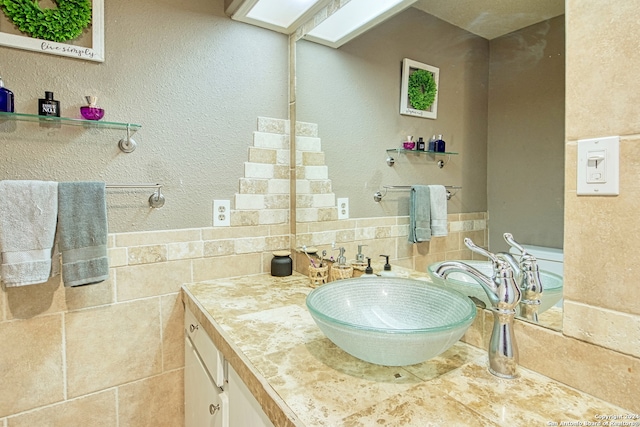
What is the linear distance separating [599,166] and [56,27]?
5.52 ft

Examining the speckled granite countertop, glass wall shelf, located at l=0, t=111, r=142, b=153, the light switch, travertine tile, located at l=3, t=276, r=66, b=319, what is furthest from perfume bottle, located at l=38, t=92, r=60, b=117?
the light switch

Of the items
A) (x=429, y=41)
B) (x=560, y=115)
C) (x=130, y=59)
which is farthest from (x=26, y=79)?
(x=560, y=115)

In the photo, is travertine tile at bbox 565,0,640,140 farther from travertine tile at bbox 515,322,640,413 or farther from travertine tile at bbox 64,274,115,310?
travertine tile at bbox 64,274,115,310

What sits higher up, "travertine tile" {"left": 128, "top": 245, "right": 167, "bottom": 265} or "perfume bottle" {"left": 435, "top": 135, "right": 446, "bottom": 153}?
"perfume bottle" {"left": 435, "top": 135, "right": 446, "bottom": 153}

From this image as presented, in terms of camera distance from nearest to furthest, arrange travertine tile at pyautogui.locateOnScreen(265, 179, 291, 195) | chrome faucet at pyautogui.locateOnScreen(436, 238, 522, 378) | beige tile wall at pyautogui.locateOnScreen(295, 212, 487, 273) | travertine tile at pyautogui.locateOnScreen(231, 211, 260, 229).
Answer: chrome faucet at pyautogui.locateOnScreen(436, 238, 522, 378) → beige tile wall at pyautogui.locateOnScreen(295, 212, 487, 273) → travertine tile at pyautogui.locateOnScreen(231, 211, 260, 229) → travertine tile at pyautogui.locateOnScreen(265, 179, 291, 195)

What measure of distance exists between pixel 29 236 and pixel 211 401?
0.80m

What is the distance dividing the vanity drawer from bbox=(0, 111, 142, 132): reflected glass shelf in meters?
0.79

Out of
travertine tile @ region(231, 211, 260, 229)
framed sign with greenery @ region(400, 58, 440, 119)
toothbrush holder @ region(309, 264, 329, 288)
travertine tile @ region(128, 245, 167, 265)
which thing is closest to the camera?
framed sign with greenery @ region(400, 58, 440, 119)

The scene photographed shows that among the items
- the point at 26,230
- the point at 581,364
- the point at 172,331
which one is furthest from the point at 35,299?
the point at 581,364

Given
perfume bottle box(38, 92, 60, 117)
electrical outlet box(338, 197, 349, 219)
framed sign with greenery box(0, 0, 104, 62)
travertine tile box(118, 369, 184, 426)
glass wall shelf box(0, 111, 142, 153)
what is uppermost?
framed sign with greenery box(0, 0, 104, 62)

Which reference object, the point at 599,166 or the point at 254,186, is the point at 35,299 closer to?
the point at 254,186

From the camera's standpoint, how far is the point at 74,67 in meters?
1.23

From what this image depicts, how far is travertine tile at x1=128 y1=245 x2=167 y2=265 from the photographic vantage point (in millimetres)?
1341

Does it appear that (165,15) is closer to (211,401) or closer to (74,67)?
(74,67)
